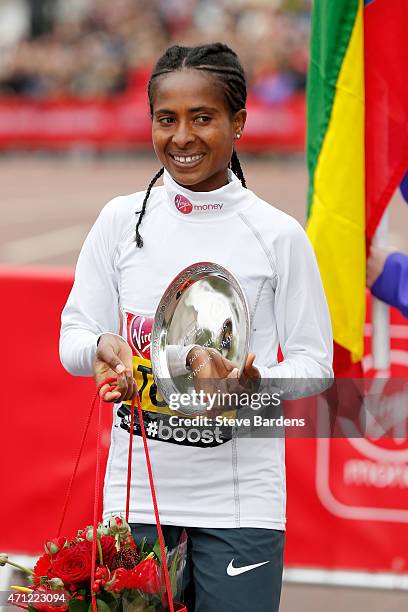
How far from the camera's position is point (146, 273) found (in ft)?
9.55

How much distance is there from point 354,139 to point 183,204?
3.89ft

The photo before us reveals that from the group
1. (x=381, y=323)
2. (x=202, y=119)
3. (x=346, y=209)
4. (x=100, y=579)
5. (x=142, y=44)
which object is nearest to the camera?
(x=100, y=579)

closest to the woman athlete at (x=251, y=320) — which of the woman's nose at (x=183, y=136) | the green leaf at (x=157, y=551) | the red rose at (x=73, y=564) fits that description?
the woman's nose at (x=183, y=136)

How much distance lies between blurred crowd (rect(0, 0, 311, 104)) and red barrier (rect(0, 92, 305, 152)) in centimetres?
30

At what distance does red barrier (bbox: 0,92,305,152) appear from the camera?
83.7ft

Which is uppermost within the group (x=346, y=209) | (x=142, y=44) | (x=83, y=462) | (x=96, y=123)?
(x=142, y=44)

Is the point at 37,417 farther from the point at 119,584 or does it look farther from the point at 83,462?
the point at 119,584

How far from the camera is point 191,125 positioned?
2.84 metres

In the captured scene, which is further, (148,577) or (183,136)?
(183,136)

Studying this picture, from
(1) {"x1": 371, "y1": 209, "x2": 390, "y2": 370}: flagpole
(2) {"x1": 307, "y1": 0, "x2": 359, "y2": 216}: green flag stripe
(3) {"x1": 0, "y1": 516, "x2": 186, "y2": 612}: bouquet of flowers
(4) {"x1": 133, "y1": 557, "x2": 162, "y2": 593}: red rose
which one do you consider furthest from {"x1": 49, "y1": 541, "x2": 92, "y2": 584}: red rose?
(2) {"x1": 307, "y1": 0, "x2": 359, "y2": 216}: green flag stripe

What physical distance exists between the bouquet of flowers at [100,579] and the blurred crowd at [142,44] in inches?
912

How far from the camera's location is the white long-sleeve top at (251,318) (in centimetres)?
286

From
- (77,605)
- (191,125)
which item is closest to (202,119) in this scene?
(191,125)

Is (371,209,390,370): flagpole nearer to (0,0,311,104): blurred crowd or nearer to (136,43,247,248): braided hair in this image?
(136,43,247,248): braided hair
